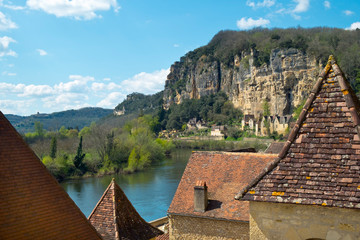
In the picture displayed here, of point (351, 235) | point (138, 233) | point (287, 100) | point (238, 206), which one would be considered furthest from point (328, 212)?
point (287, 100)

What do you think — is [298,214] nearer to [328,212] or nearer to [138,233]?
[328,212]

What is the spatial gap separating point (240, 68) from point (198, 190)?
9274 centimetres

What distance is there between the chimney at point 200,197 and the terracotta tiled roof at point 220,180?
164 mm

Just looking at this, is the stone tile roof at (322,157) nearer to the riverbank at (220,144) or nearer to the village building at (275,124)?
the riverbank at (220,144)

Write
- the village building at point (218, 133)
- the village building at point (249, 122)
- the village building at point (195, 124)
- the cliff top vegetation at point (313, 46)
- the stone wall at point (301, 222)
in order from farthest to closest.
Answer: the village building at point (195, 124), the village building at point (249, 122), the village building at point (218, 133), the cliff top vegetation at point (313, 46), the stone wall at point (301, 222)

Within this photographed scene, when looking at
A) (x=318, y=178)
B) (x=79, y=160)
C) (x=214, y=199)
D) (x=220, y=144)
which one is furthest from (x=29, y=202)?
(x=220, y=144)

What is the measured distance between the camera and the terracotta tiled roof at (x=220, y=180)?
1009 cm

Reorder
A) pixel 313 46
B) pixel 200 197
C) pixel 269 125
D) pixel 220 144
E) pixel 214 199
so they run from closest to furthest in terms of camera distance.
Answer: pixel 200 197
pixel 214 199
pixel 220 144
pixel 269 125
pixel 313 46

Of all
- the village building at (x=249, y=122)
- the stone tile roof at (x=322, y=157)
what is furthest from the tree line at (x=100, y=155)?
the stone tile roof at (x=322, y=157)

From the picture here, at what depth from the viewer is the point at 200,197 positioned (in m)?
10.2

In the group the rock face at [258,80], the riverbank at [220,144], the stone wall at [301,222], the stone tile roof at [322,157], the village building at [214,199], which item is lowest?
the riverbank at [220,144]

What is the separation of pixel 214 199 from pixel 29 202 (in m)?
6.73

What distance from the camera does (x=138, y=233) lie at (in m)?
8.41

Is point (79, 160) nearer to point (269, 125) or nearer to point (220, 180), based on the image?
point (220, 180)
